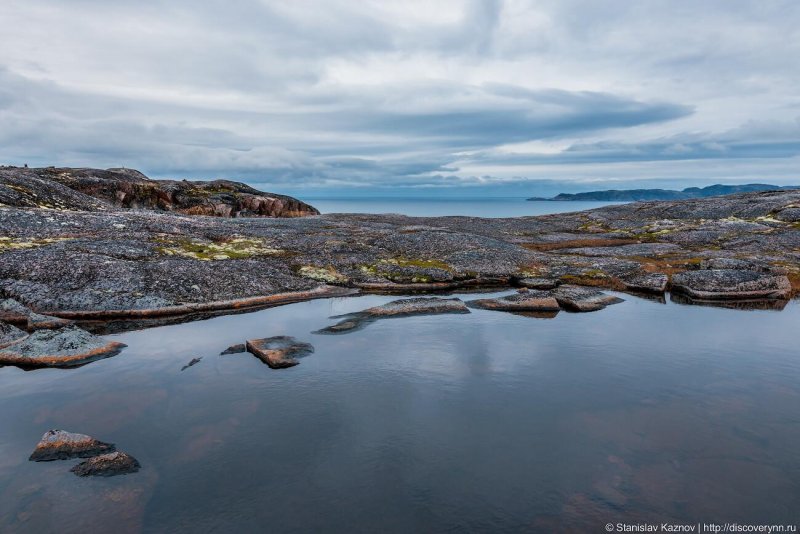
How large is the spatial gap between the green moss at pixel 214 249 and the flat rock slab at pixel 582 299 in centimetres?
2994

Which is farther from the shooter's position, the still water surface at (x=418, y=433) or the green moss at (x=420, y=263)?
the green moss at (x=420, y=263)

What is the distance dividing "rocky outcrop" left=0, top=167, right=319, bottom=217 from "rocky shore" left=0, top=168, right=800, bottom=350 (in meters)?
0.65

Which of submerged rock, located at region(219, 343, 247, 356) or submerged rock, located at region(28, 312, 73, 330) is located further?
submerged rock, located at region(28, 312, 73, 330)

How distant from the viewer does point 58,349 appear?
85.3 ft

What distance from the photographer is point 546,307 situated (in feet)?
127

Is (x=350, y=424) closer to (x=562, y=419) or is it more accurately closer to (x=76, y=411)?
(x=562, y=419)

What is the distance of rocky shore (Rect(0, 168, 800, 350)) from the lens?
115ft

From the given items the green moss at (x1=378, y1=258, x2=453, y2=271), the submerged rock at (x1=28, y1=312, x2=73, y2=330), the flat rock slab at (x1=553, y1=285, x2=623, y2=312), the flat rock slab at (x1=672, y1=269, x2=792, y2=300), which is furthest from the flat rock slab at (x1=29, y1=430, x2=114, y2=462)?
the flat rock slab at (x1=672, y1=269, x2=792, y2=300)

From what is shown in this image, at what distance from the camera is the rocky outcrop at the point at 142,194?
6297 cm

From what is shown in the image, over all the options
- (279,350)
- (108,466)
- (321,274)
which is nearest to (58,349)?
(279,350)

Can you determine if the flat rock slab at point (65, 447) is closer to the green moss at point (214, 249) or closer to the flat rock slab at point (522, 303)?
the green moss at point (214, 249)

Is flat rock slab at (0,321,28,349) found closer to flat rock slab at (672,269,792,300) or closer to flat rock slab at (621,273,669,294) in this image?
flat rock slab at (621,273,669,294)

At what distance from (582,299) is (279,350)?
2611 cm

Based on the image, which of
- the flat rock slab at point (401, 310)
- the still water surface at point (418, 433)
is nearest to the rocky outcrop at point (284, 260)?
the flat rock slab at point (401, 310)
